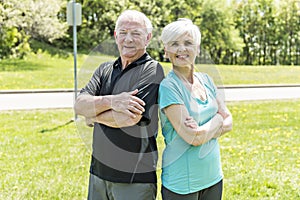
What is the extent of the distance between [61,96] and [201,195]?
29.1 ft

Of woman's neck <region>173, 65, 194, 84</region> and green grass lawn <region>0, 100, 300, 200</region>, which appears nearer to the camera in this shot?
woman's neck <region>173, 65, 194, 84</region>

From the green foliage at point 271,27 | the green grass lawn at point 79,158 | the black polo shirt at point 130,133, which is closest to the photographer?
the black polo shirt at point 130,133

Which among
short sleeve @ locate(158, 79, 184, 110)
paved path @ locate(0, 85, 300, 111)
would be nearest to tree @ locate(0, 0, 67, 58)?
paved path @ locate(0, 85, 300, 111)

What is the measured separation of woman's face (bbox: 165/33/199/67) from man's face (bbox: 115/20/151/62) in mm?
139

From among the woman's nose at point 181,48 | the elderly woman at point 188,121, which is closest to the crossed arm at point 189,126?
the elderly woman at point 188,121

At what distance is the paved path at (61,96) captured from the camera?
9.22m

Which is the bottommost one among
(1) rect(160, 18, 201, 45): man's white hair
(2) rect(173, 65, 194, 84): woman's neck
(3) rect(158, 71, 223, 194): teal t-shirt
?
(3) rect(158, 71, 223, 194): teal t-shirt

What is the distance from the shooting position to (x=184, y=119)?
186 cm

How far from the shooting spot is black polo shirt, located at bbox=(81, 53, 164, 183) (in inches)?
77.0

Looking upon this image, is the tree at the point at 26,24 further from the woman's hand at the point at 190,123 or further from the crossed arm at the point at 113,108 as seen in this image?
the woman's hand at the point at 190,123

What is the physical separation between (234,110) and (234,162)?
162 inches

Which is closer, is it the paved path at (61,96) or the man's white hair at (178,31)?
the man's white hair at (178,31)

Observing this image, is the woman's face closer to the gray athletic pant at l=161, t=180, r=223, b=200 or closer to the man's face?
the man's face

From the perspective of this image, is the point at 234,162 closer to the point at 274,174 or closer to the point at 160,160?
the point at 274,174
